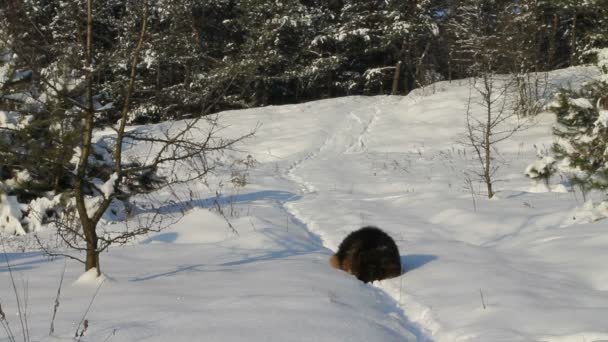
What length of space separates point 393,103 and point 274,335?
2338 centimetres

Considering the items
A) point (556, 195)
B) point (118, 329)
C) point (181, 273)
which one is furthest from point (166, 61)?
point (556, 195)

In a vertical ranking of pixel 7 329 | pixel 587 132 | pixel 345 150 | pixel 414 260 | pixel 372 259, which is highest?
pixel 587 132

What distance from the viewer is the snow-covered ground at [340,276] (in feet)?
Result: 10.7

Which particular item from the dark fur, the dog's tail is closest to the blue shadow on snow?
the dark fur

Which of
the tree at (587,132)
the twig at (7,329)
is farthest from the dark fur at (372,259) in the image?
the tree at (587,132)

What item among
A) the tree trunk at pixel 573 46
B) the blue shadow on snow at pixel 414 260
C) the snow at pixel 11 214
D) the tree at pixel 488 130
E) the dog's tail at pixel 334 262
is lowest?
the blue shadow on snow at pixel 414 260

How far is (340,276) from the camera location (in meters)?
4.84

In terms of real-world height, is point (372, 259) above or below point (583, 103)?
below

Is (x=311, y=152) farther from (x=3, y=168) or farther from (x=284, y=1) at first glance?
(x=284, y=1)

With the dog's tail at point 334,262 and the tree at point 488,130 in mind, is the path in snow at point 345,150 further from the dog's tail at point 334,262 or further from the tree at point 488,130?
the tree at point 488,130

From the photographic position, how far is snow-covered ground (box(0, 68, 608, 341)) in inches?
129

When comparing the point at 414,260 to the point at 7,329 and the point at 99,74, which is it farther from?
the point at 7,329

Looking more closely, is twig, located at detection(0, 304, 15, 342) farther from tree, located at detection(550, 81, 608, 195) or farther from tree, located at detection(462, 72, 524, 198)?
tree, located at detection(462, 72, 524, 198)

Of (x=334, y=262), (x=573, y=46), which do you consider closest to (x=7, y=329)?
(x=334, y=262)
